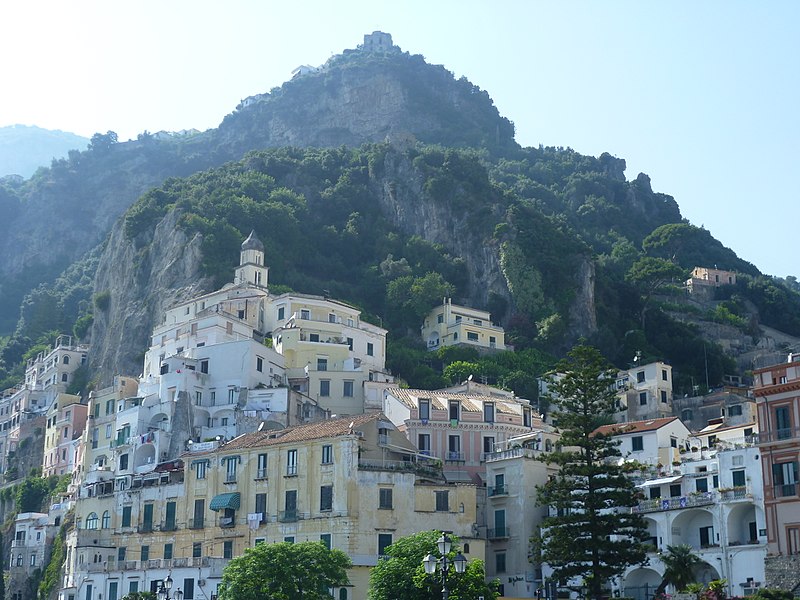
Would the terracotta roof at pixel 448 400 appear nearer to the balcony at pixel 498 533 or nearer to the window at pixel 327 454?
the balcony at pixel 498 533

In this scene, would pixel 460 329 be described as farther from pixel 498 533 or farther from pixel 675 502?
pixel 675 502

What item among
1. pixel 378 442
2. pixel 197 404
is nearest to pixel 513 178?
pixel 197 404

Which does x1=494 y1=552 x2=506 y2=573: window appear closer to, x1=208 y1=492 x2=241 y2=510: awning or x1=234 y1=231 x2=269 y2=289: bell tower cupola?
x1=208 y1=492 x2=241 y2=510: awning

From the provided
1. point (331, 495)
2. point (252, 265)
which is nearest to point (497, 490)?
point (331, 495)

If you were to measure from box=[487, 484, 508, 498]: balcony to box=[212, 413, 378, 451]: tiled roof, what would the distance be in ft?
23.2

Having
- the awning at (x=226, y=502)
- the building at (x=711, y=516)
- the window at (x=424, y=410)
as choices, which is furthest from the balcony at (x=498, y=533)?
the awning at (x=226, y=502)

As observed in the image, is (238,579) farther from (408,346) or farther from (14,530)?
(408,346)

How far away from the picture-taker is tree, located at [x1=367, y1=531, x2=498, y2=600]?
163 feet

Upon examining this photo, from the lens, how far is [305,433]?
6366cm

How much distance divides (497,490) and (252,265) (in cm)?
5174

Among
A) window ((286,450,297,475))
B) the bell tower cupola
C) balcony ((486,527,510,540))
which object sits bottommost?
balcony ((486,527,510,540))

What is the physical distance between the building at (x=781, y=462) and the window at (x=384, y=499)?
19.5 metres

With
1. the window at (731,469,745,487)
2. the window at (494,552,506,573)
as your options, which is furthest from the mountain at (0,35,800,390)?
the window at (731,469,745,487)

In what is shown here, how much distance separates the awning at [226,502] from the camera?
63562 millimetres
